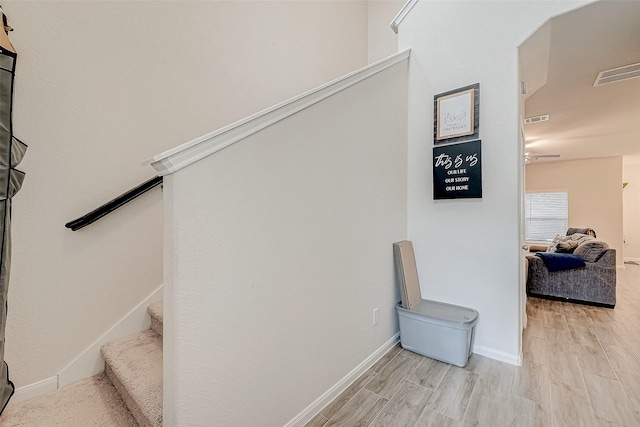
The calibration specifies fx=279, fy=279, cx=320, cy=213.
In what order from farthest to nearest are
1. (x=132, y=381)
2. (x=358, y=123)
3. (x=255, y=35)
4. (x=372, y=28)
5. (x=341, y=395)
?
(x=372, y=28) < (x=255, y=35) < (x=358, y=123) < (x=341, y=395) < (x=132, y=381)

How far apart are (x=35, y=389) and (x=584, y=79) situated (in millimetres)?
5294

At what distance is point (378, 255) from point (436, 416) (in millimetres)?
1086

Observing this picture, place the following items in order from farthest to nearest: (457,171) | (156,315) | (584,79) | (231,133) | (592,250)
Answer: (592,250)
(584,79)
(457,171)
(156,315)
(231,133)

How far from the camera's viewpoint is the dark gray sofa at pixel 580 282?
3.69 metres

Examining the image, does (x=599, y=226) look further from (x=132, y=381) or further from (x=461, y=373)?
(x=132, y=381)

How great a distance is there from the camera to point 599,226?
6.80m

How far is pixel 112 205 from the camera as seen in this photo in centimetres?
179

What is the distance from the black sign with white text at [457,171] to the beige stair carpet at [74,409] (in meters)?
2.68

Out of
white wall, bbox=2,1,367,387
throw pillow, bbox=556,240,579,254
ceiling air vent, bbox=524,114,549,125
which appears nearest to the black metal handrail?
white wall, bbox=2,1,367,387

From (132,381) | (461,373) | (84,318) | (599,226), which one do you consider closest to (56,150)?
(84,318)

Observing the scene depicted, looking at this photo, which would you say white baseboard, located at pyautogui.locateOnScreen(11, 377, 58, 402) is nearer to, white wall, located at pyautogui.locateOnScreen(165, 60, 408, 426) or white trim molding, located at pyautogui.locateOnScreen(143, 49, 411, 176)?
white wall, located at pyautogui.locateOnScreen(165, 60, 408, 426)

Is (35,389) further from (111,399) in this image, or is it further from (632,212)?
(632,212)

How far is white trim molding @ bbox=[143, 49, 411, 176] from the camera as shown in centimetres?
103

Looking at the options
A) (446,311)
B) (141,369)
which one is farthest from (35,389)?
(446,311)
